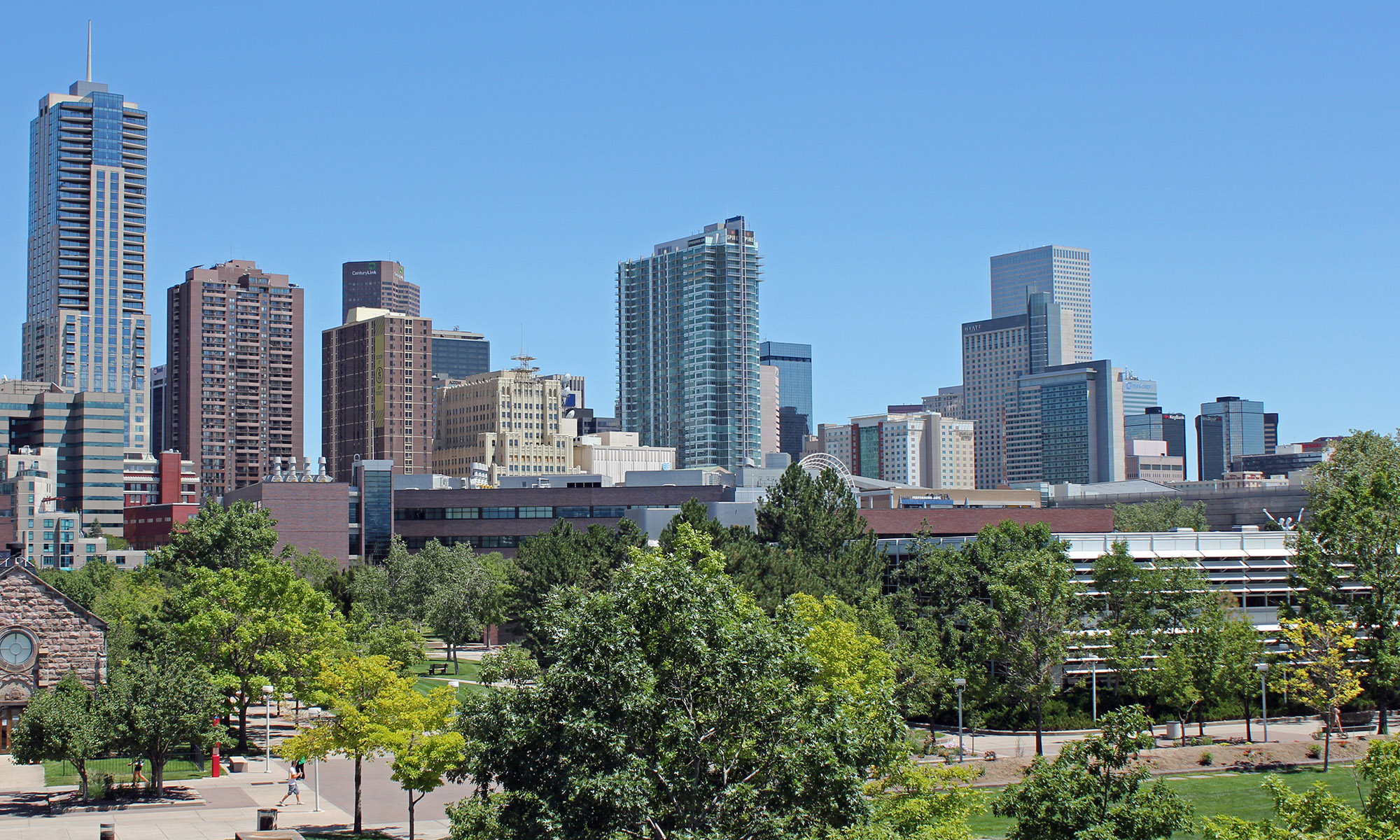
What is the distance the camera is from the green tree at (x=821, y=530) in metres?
78.4

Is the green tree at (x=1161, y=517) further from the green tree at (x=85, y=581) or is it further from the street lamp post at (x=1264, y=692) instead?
the green tree at (x=85, y=581)

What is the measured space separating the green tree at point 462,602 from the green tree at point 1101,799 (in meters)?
72.7

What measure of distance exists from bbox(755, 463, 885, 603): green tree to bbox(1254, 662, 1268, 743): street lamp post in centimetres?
2141

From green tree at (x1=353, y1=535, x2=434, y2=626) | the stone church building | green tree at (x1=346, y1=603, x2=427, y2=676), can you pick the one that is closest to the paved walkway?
the stone church building

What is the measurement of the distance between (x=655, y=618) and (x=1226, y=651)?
50893mm

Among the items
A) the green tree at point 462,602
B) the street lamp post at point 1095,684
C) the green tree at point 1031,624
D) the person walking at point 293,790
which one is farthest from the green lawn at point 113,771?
the street lamp post at point 1095,684

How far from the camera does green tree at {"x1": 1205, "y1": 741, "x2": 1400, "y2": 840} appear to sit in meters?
22.5

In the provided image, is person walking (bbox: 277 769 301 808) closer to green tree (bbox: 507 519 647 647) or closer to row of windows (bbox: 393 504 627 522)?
green tree (bbox: 507 519 647 647)

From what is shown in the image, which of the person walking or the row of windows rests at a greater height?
the row of windows

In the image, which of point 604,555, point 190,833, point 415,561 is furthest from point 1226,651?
point 415,561

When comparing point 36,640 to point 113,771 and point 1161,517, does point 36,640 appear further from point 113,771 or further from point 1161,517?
point 1161,517

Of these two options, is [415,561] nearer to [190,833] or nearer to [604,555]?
[604,555]

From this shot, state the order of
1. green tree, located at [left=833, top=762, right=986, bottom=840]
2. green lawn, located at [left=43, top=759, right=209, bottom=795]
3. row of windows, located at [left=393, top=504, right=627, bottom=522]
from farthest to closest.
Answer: row of windows, located at [left=393, top=504, right=627, bottom=522] < green lawn, located at [left=43, top=759, right=209, bottom=795] < green tree, located at [left=833, top=762, right=986, bottom=840]

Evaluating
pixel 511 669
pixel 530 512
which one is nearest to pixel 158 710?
pixel 511 669
